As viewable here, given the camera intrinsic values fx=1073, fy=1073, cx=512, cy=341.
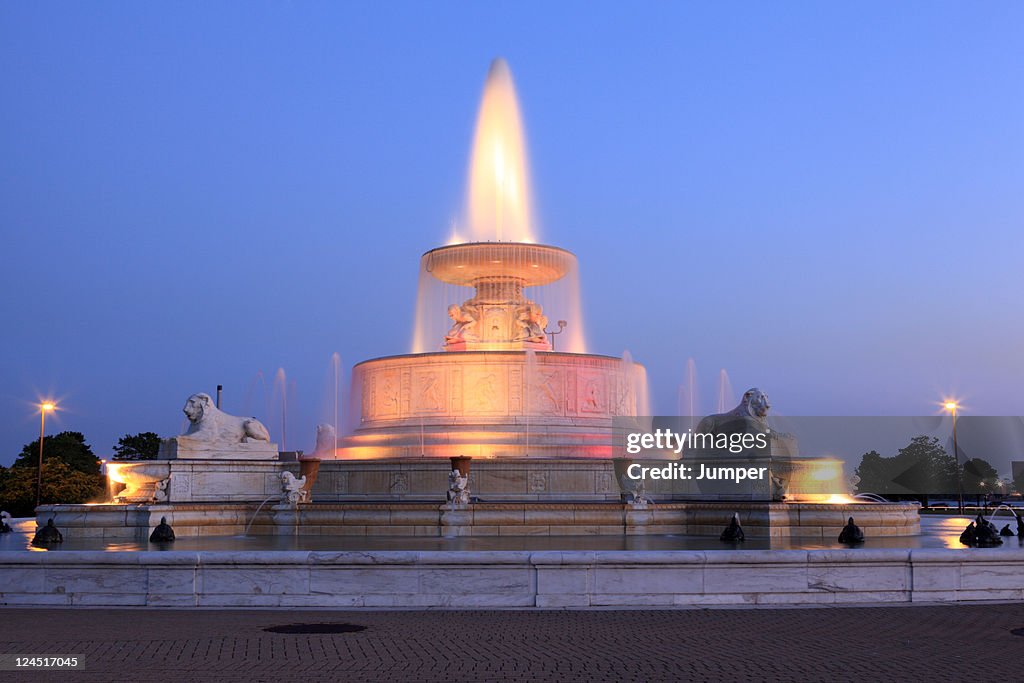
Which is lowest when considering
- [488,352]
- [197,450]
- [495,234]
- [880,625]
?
[880,625]

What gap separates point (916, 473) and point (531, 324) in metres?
47.1

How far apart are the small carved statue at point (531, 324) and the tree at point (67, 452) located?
30.5 m

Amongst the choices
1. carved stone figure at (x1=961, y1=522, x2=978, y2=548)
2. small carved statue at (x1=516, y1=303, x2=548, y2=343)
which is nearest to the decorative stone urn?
small carved statue at (x1=516, y1=303, x2=548, y2=343)

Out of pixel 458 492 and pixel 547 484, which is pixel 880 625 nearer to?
pixel 458 492

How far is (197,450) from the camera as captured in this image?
72.9 ft

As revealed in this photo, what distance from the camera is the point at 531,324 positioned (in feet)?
110

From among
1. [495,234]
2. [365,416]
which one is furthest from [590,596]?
[495,234]

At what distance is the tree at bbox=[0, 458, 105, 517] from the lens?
44.7 metres

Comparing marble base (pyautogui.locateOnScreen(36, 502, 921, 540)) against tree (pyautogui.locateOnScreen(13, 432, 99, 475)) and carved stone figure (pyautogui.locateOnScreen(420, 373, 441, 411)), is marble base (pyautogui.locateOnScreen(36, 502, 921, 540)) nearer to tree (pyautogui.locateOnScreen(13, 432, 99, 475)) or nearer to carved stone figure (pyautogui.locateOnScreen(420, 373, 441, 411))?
carved stone figure (pyautogui.locateOnScreen(420, 373, 441, 411))

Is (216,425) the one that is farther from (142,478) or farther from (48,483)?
(48,483)

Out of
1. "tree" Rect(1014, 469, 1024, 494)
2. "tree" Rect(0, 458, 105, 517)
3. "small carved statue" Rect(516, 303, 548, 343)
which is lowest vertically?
"tree" Rect(1014, 469, 1024, 494)

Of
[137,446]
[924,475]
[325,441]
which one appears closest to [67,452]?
[137,446]

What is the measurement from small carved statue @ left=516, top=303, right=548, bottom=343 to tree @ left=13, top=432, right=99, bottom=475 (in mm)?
30459

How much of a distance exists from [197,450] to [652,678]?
16059mm
